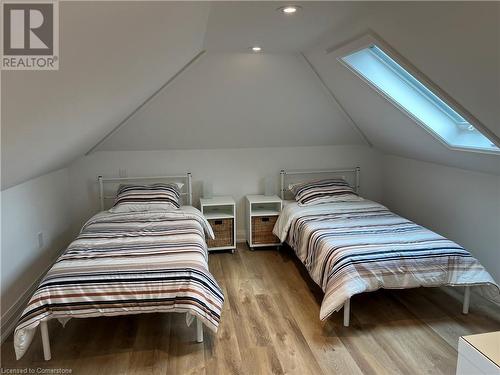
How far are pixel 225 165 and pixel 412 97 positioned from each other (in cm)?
222

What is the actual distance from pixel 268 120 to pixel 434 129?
169cm

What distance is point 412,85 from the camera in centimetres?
314

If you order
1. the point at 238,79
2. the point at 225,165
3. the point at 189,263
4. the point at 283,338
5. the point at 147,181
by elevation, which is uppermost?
the point at 238,79

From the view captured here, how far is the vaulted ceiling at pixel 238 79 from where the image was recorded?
147 cm

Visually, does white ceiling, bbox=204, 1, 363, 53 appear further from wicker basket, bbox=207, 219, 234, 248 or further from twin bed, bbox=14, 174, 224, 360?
wicker basket, bbox=207, 219, 234, 248

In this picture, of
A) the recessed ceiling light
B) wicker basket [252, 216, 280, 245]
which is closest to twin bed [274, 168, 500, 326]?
wicker basket [252, 216, 280, 245]

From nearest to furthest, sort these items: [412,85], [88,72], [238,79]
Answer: [88,72] < [412,85] < [238,79]

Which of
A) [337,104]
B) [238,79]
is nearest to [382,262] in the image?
[337,104]

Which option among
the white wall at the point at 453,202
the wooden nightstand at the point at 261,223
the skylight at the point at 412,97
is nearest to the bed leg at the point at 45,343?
the wooden nightstand at the point at 261,223

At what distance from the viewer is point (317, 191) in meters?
4.30

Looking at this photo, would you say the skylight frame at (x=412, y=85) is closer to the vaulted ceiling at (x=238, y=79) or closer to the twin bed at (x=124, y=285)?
the vaulted ceiling at (x=238, y=79)

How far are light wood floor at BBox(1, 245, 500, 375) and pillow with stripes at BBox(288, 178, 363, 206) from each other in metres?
1.11

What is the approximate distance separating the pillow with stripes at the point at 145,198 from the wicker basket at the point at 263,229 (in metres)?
0.89

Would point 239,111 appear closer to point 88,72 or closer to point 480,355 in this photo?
point 88,72
